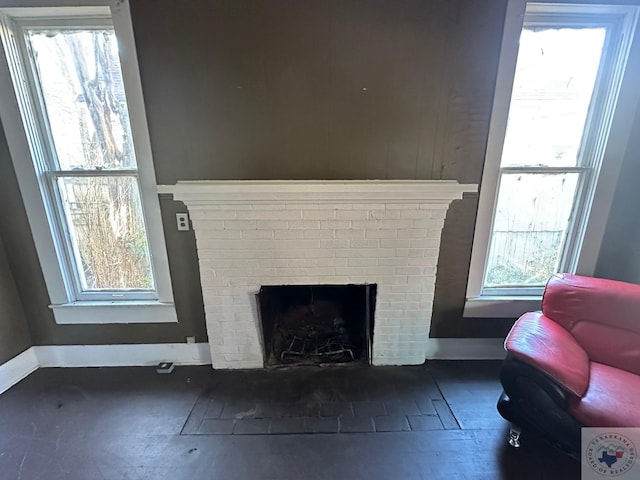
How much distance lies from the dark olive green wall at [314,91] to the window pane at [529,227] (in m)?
A: 0.27

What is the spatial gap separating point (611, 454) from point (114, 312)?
115 inches

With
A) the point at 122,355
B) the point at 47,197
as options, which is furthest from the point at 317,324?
the point at 47,197

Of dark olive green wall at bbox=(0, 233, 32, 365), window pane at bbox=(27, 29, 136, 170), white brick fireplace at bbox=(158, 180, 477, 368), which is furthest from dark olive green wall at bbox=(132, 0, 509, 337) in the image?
dark olive green wall at bbox=(0, 233, 32, 365)

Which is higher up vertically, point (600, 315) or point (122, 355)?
point (600, 315)

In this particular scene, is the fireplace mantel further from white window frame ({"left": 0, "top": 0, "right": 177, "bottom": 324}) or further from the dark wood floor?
the dark wood floor

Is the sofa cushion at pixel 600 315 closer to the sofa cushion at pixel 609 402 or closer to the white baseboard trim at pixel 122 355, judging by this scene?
the sofa cushion at pixel 609 402

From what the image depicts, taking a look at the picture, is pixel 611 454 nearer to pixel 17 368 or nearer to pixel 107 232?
pixel 107 232

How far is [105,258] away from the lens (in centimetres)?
233

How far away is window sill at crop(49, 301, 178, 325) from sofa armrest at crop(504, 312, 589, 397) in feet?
7.20

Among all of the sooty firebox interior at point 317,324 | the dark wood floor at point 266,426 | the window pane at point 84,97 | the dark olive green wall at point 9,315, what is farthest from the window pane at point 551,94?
the dark olive green wall at point 9,315

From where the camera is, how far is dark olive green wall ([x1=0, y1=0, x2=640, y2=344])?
1.86 m

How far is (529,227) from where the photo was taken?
2299mm

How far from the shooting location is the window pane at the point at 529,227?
2221 mm

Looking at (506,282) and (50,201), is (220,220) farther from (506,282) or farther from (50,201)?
(506,282)
